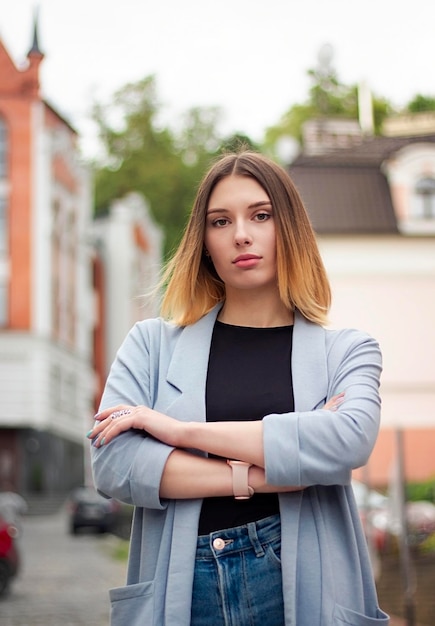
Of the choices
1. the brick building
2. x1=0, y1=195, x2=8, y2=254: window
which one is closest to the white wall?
the brick building

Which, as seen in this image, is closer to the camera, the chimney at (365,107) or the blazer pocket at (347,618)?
the blazer pocket at (347,618)

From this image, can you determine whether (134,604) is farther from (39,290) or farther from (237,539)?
(39,290)

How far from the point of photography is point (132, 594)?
7.31ft

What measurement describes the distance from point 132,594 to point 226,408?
15.8 inches

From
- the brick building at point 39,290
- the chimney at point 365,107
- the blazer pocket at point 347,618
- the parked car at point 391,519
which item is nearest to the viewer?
the blazer pocket at point 347,618

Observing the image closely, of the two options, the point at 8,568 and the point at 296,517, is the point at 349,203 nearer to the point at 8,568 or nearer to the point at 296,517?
the point at 8,568

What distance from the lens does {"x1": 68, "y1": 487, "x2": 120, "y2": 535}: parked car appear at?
29484 millimetres

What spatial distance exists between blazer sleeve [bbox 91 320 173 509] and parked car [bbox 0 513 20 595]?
12125 mm

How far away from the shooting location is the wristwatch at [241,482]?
221 centimetres

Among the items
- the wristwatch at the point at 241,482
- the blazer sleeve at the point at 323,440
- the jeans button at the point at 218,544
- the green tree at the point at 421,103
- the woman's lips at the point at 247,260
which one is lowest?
the jeans button at the point at 218,544

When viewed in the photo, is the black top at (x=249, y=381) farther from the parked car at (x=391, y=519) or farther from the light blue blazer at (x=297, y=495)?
the parked car at (x=391, y=519)

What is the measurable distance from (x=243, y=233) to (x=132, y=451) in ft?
1.58

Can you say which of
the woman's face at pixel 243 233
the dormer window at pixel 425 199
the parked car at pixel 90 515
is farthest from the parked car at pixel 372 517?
the parked car at pixel 90 515

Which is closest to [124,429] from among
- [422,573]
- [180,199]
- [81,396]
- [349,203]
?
[422,573]
